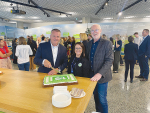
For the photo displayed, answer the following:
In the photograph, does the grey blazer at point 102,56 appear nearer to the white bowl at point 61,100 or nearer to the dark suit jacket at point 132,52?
the white bowl at point 61,100

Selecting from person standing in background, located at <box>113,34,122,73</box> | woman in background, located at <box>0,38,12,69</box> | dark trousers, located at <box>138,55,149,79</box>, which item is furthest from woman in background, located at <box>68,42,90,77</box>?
person standing in background, located at <box>113,34,122,73</box>

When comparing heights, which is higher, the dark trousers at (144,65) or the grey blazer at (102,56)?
the grey blazer at (102,56)

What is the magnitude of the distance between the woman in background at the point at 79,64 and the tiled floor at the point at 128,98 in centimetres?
89

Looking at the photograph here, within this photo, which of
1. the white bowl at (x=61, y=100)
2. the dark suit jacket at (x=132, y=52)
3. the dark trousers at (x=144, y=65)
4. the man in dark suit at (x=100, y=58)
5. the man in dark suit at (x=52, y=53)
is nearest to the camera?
the white bowl at (x=61, y=100)

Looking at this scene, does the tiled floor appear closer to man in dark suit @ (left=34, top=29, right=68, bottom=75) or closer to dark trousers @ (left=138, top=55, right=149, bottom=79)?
dark trousers @ (left=138, top=55, right=149, bottom=79)

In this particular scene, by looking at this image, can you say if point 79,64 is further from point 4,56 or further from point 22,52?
point 22,52

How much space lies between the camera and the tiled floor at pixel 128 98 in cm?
214

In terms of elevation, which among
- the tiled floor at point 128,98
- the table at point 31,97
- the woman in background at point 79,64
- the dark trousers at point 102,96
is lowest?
the tiled floor at point 128,98

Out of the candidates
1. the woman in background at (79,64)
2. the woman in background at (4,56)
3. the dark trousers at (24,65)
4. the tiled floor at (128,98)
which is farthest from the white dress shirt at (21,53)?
the tiled floor at (128,98)

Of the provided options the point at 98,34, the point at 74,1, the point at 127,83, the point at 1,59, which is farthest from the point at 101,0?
the point at 1,59

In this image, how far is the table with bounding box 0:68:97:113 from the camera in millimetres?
768

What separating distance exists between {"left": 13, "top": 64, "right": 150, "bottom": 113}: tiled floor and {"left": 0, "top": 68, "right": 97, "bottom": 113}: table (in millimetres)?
1353

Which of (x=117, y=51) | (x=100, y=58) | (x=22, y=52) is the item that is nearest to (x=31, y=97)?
(x=100, y=58)

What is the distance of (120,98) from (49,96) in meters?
2.18
